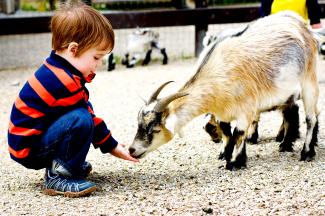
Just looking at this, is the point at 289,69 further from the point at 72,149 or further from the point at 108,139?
the point at 72,149

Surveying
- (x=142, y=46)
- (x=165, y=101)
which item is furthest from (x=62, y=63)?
(x=142, y=46)

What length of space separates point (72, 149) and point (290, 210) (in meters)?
1.29

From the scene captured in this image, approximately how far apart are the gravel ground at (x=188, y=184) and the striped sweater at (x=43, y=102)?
1.16 ft

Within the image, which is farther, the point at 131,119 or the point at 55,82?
the point at 131,119

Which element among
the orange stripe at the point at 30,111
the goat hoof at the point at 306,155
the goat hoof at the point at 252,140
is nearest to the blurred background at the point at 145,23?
the goat hoof at the point at 252,140

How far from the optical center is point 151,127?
3.83 metres

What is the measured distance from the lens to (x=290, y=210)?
3186 millimetres

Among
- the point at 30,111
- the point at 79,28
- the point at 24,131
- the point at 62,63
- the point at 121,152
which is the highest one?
the point at 79,28

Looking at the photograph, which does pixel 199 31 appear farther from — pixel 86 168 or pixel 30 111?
pixel 30 111

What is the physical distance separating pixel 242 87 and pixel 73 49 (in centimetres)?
118

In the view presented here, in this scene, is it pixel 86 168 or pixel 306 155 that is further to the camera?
pixel 306 155

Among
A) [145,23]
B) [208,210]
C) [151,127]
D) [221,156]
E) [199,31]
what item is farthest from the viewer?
[199,31]

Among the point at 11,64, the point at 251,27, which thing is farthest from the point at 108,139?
the point at 11,64

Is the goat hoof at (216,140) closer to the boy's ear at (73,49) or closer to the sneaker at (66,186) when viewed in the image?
the sneaker at (66,186)
